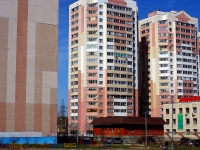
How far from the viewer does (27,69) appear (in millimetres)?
58719

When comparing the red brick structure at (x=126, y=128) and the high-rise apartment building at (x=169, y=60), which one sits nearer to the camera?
the red brick structure at (x=126, y=128)

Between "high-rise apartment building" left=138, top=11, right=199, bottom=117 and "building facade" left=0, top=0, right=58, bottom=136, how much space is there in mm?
81632

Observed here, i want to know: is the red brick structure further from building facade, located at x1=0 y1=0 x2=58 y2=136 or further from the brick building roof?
building facade, located at x1=0 y1=0 x2=58 y2=136

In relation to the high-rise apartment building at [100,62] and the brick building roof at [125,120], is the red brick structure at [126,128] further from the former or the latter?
the high-rise apartment building at [100,62]

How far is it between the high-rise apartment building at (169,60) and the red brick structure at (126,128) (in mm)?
48503

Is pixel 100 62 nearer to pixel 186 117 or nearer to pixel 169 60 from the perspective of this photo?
pixel 169 60

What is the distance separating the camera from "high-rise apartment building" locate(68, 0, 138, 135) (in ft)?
401

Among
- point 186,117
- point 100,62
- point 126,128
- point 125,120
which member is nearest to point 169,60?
point 100,62

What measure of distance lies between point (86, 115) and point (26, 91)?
64778mm

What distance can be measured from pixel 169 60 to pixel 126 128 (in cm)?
6052

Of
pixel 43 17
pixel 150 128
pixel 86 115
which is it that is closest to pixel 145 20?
pixel 86 115

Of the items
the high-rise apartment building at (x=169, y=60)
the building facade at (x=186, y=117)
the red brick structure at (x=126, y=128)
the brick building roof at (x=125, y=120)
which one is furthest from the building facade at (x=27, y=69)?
the high-rise apartment building at (x=169, y=60)

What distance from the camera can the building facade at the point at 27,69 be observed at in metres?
56.7

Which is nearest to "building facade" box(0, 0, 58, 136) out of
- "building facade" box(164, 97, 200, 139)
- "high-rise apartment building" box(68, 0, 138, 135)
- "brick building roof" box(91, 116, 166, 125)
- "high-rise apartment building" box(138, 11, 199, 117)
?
"brick building roof" box(91, 116, 166, 125)
